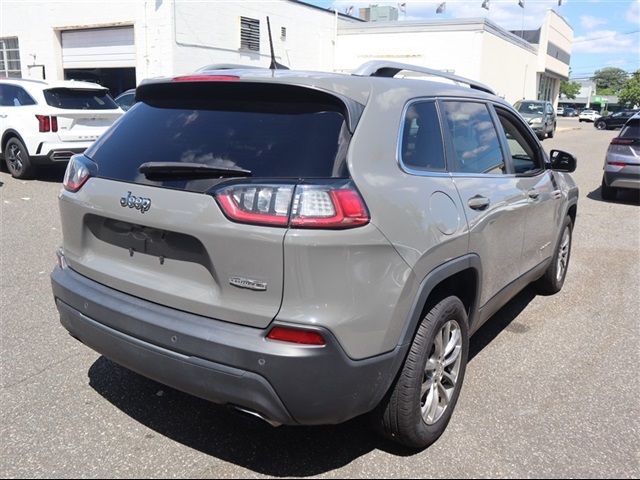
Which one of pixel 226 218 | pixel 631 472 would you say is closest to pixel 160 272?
pixel 226 218

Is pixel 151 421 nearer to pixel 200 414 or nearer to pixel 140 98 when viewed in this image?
pixel 200 414

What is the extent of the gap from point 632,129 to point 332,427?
926 cm

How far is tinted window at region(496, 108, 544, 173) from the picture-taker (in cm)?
411

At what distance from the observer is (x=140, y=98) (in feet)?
10.1

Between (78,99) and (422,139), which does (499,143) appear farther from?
(78,99)

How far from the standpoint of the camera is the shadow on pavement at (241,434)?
2756 millimetres

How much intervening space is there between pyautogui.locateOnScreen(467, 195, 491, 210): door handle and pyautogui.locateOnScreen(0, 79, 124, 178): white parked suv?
8.63 metres

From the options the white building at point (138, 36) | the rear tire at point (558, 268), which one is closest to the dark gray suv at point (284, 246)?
the rear tire at point (558, 268)

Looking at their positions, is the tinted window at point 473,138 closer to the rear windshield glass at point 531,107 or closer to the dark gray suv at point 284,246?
the dark gray suv at point 284,246

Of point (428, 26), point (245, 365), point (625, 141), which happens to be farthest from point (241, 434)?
point (428, 26)

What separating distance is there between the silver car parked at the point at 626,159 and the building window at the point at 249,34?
1568 centimetres

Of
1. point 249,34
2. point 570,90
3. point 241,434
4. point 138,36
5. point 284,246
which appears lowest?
point 241,434

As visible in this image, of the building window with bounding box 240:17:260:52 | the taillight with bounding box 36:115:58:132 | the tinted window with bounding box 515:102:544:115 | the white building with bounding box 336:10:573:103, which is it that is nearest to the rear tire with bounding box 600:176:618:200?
the taillight with bounding box 36:115:58:132

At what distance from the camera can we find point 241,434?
2.96 m
